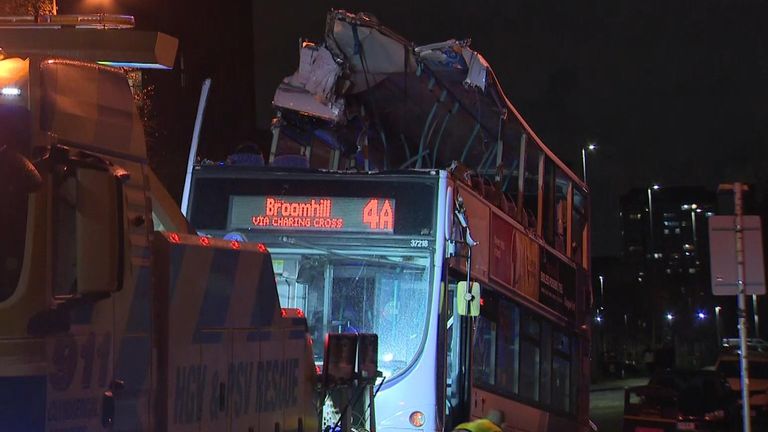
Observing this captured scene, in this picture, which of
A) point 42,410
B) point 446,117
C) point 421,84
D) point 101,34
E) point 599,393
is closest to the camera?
point 42,410

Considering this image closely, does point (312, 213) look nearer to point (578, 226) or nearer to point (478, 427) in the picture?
point (478, 427)

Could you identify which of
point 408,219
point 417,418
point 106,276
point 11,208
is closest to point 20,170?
point 11,208

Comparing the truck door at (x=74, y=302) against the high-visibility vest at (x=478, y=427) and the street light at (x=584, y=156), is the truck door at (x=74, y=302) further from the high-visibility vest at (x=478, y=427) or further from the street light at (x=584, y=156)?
the street light at (x=584, y=156)

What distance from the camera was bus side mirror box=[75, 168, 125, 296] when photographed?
2986 millimetres

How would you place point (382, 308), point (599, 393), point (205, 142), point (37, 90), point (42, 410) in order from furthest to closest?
1. point (599, 393)
2. point (205, 142)
3. point (382, 308)
4. point (37, 90)
5. point (42, 410)

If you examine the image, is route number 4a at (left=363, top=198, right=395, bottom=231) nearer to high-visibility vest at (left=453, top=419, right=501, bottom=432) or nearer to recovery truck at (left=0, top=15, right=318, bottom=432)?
high-visibility vest at (left=453, top=419, right=501, bottom=432)

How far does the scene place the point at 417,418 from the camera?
6637 mm

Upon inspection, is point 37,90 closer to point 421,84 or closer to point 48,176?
point 48,176

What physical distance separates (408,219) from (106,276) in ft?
14.2

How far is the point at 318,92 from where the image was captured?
28.1ft

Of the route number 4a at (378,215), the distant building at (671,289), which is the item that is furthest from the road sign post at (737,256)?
the distant building at (671,289)

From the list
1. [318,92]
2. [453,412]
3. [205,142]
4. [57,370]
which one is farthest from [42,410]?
[205,142]

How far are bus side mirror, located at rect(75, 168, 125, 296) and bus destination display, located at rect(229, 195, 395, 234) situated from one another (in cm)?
421

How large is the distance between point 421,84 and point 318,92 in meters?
1.04
